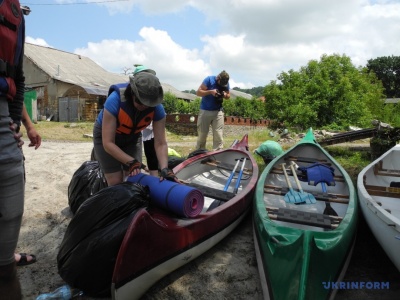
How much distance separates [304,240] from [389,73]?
74.6m

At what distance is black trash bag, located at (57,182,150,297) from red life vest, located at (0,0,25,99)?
3.32ft

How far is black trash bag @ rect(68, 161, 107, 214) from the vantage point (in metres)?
3.71

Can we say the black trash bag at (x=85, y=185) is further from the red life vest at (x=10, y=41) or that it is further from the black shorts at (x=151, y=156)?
the red life vest at (x=10, y=41)

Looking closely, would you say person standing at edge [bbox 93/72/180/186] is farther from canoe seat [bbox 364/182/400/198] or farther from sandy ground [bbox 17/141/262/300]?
canoe seat [bbox 364/182/400/198]

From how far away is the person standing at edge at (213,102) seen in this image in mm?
6363

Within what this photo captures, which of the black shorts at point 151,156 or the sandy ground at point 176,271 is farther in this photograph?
the black shorts at point 151,156

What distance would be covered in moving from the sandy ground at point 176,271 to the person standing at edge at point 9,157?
97cm

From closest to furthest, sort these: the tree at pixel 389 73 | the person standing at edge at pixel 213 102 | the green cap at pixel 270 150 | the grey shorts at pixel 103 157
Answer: the grey shorts at pixel 103 157, the person standing at edge at pixel 213 102, the green cap at pixel 270 150, the tree at pixel 389 73

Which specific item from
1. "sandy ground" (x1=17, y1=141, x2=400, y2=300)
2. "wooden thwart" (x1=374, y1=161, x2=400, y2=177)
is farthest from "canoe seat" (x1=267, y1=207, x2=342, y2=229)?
"wooden thwart" (x1=374, y1=161, x2=400, y2=177)

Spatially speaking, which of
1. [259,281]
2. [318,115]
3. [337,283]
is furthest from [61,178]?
[318,115]

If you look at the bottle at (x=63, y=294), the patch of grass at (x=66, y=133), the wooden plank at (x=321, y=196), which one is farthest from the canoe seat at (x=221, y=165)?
the patch of grass at (x=66, y=133)

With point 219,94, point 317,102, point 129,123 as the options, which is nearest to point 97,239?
point 129,123

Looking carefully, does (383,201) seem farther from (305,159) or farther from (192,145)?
(192,145)

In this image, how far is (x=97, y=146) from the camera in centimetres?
328
